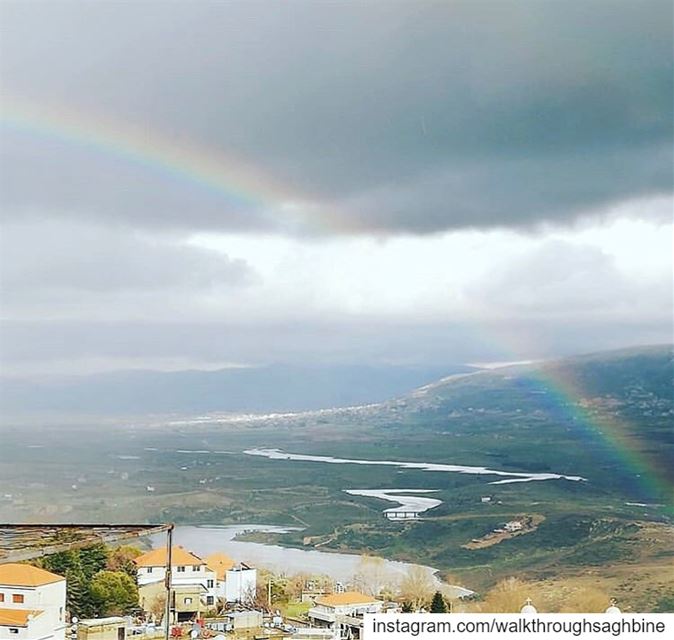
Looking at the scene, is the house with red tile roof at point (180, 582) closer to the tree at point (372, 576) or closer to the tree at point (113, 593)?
the tree at point (113, 593)

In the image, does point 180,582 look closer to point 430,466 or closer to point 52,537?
point 52,537

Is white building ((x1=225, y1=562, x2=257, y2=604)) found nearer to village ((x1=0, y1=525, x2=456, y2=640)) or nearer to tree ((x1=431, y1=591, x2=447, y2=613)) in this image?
village ((x1=0, y1=525, x2=456, y2=640))

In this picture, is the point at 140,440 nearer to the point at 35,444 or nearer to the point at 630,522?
the point at 35,444

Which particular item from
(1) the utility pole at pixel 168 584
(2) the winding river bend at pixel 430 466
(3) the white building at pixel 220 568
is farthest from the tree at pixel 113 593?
(2) the winding river bend at pixel 430 466

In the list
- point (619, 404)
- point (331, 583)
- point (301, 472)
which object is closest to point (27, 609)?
point (331, 583)

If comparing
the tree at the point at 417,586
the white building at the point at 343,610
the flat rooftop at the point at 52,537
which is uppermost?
the flat rooftop at the point at 52,537

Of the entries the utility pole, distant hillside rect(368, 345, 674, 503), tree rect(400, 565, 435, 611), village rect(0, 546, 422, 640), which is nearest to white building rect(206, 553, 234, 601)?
village rect(0, 546, 422, 640)

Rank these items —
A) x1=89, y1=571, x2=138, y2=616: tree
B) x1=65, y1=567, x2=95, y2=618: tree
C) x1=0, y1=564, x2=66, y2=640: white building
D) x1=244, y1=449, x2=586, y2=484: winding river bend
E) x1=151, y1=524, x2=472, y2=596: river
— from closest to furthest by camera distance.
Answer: x1=0, y1=564, x2=66, y2=640: white building < x1=65, y1=567, x2=95, y2=618: tree < x1=89, y1=571, x2=138, y2=616: tree < x1=151, y1=524, x2=472, y2=596: river < x1=244, y1=449, x2=586, y2=484: winding river bend
